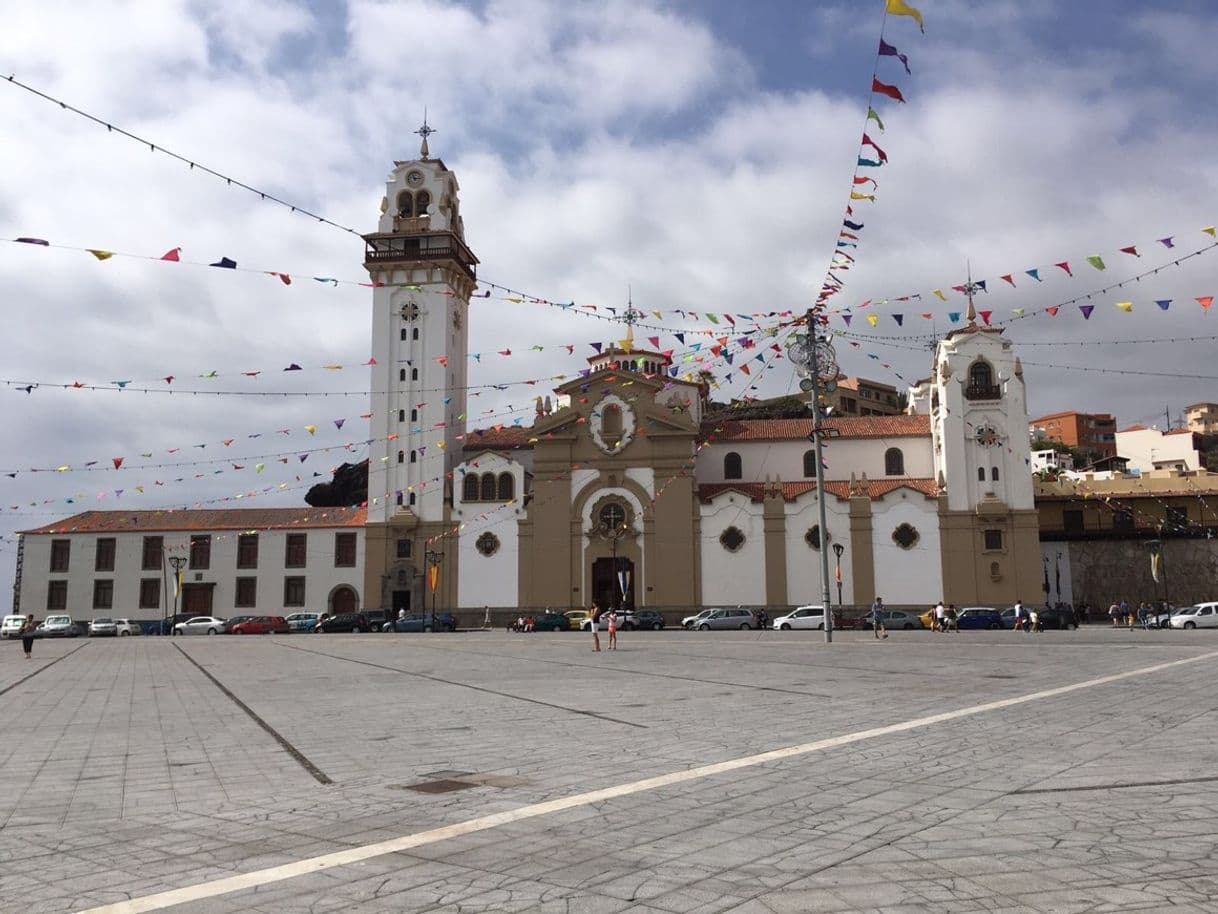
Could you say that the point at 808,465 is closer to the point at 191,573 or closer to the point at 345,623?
the point at 345,623

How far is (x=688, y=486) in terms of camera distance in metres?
56.2

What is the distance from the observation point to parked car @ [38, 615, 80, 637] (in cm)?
5331

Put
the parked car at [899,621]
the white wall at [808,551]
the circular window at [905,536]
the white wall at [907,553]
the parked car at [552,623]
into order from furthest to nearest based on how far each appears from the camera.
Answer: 1. the white wall at [808,551]
2. the circular window at [905,536]
3. the white wall at [907,553]
4. the parked car at [552,623]
5. the parked car at [899,621]

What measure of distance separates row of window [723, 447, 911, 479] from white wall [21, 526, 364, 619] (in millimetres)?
22928

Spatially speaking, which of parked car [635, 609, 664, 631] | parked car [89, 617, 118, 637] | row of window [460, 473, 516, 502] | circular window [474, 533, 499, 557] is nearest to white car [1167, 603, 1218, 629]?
parked car [635, 609, 664, 631]

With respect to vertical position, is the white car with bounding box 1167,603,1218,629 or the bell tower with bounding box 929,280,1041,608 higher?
the bell tower with bounding box 929,280,1041,608

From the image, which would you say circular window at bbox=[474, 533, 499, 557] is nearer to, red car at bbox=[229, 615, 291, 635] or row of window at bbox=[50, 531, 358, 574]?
row of window at bbox=[50, 531, 358, 574]

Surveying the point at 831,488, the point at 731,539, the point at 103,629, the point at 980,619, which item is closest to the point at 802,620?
the point at 980,619

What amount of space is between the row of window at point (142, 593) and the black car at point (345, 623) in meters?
10.2

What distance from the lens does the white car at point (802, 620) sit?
46.5 m

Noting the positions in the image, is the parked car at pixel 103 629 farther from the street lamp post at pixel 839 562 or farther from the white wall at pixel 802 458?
the street lamp post at pixel 839 562

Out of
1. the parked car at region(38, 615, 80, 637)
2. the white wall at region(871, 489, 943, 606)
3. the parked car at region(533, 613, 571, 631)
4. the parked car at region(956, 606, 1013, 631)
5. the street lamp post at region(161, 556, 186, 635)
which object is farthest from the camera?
the street lamp post at region(161, 556, 186, 635)

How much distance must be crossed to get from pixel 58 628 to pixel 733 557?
37.5 meters

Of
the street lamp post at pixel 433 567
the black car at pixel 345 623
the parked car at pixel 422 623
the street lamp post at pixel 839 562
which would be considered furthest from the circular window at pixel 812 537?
the black car at pixel 345 623
